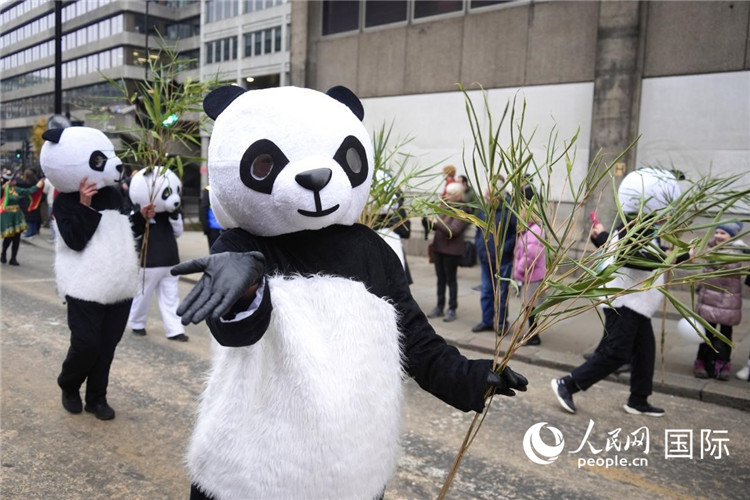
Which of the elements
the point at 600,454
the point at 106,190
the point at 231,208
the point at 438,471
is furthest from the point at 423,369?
the point at 106,190

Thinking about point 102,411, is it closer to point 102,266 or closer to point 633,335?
point 102,266

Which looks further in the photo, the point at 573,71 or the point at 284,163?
the point at 573,71

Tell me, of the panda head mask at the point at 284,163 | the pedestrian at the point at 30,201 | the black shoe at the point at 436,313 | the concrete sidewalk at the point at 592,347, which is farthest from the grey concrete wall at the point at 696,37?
the pedestrian at the point at 30,201

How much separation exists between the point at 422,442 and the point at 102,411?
7.29 feet

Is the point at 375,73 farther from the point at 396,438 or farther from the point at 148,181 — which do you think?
the point at 396,438

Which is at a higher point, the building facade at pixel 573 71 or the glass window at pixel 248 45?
the glass window at pixel 248 45

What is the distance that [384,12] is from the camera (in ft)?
46.5

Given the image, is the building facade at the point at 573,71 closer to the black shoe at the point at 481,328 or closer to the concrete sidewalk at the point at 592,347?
the concrete sidewalk at the point at 592,347

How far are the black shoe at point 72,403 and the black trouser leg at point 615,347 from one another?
3707 mm

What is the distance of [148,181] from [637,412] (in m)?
4.84

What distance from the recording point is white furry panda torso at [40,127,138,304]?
159 inches

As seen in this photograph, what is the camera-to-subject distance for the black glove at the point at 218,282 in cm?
151

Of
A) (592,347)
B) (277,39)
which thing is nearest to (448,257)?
(592,347)

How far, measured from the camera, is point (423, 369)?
2.19m
